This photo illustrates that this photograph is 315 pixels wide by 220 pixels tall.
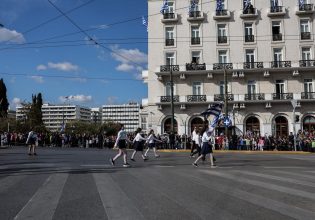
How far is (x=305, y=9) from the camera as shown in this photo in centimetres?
4412

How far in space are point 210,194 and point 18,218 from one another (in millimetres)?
4316

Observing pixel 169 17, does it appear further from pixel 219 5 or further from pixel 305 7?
pixel 305 7

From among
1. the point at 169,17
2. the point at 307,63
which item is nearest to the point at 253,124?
the point at 307,63

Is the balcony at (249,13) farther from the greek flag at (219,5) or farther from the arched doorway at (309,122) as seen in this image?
the arched doorway at (309,122)

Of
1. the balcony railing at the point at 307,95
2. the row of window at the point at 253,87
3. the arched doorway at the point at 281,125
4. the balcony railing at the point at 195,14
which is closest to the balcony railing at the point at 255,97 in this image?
the row of window at the point at 253,87

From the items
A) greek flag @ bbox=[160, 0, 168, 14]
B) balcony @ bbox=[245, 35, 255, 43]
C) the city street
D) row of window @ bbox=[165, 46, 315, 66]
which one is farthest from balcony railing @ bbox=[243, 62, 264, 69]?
the city street

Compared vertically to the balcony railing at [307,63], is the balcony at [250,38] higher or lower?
higher

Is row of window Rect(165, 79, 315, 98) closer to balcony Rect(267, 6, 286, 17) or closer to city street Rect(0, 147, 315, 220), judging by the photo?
balcony Rect(267, 6, 286, 17)

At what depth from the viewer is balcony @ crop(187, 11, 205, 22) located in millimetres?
45344

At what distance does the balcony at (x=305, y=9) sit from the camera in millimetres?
44000

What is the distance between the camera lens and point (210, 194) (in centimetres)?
871

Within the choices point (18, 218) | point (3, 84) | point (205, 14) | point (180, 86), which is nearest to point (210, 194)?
point (18, 218)

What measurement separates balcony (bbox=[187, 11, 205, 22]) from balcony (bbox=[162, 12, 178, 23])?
169 centimetres

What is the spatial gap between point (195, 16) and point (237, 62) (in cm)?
752
